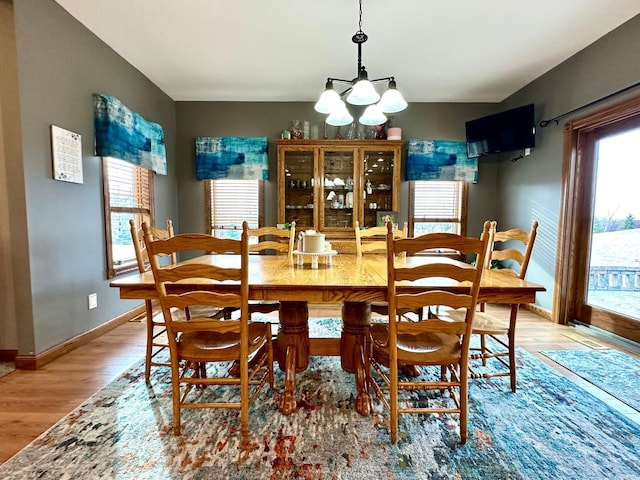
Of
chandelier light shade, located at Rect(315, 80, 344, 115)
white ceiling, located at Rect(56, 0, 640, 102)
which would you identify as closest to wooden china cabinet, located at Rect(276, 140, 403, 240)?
white ceiling, located at Rect(56, 0, 640, 102)

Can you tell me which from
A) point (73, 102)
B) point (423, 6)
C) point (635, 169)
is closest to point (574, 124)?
point (635, 169)

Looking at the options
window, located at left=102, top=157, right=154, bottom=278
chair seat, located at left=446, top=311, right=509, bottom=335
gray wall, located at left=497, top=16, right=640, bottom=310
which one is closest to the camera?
chair seat, located at left=446, top=311, right=509, bottom=335

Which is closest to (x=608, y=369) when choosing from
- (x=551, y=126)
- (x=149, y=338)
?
(x=551, y=126)

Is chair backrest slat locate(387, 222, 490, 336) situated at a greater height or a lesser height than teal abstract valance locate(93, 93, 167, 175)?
lesser

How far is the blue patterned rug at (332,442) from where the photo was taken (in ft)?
4.16

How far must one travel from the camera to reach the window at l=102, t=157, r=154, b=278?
9.34ft

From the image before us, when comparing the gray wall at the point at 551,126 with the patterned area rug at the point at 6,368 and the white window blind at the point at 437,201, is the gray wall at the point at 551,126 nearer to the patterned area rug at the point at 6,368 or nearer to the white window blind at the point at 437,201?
the white window blind at the point at 437,201

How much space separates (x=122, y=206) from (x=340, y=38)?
107 inches

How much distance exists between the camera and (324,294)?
1.39m

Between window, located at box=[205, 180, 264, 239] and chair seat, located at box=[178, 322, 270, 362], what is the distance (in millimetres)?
2682

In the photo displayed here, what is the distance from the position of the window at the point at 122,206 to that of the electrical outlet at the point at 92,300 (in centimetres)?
24

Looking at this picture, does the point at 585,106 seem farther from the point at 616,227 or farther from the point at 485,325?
the point at 485,325

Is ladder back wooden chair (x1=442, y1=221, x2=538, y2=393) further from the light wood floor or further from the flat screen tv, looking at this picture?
the flat screen tv

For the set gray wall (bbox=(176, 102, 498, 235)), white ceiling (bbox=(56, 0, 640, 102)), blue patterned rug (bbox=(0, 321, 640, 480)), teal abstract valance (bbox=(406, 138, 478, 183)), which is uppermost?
white ceiling (bbox=(56, 0, 640, 102))
